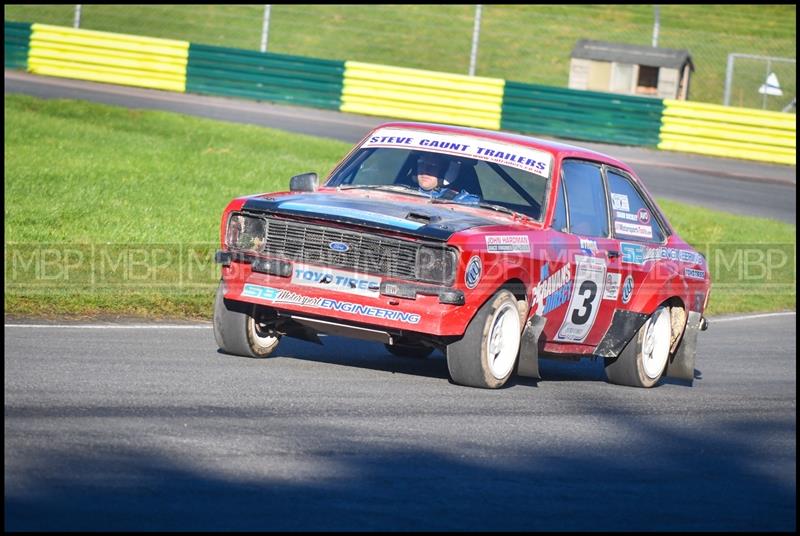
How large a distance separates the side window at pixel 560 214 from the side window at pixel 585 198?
0.06m

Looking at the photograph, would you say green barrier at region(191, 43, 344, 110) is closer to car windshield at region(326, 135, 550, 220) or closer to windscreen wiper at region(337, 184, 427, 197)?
car windshield at region(326, 135, 550, 220)

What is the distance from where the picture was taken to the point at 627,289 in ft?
30.0

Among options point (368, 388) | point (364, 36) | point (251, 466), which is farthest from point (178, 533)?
point (364, 36)

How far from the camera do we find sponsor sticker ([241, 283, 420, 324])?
300 inches

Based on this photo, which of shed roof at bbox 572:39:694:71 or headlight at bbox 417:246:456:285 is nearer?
headlight at bbox 417:246:456:285

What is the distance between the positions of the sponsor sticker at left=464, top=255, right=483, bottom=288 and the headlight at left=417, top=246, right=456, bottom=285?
11cm

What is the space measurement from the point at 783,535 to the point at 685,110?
2482 cm

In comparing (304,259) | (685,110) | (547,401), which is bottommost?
(547,401)

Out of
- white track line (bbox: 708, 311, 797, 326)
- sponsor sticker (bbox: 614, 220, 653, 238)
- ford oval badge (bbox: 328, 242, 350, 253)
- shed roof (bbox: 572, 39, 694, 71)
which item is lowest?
white track line (bbox: 708, 311, 797, 326)

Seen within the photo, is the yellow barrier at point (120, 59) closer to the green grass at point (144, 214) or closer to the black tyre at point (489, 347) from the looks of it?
the green grass at point (144, 214)

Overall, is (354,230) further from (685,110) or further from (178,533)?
(685,110)

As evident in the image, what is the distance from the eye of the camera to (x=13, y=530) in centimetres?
420

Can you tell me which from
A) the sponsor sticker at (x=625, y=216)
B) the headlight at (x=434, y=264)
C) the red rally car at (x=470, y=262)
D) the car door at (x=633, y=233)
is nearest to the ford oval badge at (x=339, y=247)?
the red rally car at (x=470, y=262)

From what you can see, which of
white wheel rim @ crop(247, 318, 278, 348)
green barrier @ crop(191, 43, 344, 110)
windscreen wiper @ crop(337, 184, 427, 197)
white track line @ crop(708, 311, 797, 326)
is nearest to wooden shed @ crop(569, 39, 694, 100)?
green barrier @ crop(191, 43, 344, 110)
